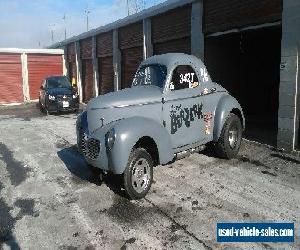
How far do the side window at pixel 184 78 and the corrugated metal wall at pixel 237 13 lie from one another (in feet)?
9.99

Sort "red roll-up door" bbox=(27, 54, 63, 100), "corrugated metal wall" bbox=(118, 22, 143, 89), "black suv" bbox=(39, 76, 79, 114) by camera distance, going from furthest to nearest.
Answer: "red roll-up door" bbox=(27, 54, 63, 100) < "black suv" bbox=(39, 76, 79, 114) < "corrugated metal wall" bbox=(118, 22, 143, 89)

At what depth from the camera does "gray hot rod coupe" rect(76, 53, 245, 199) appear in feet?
17.5

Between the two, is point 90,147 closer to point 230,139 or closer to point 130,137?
point 130,137

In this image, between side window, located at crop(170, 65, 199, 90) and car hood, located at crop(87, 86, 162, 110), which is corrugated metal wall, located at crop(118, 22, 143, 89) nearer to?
side window, located at crop(170, 65, 199, 90)

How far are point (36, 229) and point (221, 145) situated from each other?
4480mm

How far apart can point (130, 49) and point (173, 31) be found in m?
4.26

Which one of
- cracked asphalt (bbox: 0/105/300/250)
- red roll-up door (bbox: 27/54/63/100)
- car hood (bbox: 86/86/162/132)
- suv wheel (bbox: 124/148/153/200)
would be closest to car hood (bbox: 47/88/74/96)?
cracked asphalt (bbox: 0/105/300/250)

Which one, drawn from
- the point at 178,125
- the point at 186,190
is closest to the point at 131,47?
the point at 178,125

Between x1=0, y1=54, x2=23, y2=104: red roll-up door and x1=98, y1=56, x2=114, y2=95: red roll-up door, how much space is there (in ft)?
28.7

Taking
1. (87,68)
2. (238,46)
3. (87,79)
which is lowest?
(87,79)

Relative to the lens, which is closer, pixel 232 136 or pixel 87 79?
pixel 232 136

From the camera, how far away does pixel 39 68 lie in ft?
86.5

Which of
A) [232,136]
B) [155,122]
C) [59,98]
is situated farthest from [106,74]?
[155,122]

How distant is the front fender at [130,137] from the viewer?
517 centimetres
